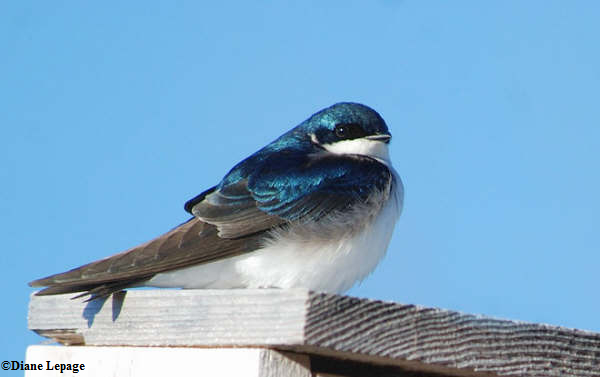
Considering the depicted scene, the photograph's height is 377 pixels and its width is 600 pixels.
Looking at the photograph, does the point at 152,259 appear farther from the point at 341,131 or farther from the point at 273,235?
the point at 341,131

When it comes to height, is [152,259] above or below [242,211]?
below

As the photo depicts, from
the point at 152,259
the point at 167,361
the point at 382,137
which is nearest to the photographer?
the point at 167,361

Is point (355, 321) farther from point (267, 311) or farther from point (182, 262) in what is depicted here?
point (182, 262)

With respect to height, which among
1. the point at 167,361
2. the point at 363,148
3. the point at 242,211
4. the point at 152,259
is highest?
the point at 363,148

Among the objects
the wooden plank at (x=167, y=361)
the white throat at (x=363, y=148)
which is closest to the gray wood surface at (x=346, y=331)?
the wooden plank at (x=167, y=361)

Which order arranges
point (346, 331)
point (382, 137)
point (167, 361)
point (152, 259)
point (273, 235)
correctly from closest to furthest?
point (346, 331) < point (167, 361) < point (152, 259) < point (273, 235) < point (382, 137)

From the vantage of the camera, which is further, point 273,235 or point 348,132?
point 348,132


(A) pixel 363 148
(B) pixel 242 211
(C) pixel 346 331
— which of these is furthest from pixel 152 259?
(A) pixel 363 148
